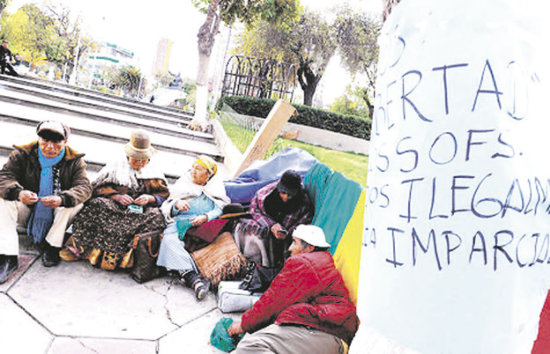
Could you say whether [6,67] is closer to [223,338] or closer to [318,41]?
[318,41]

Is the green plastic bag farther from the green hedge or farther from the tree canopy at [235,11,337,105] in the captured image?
the tree canopy at [235,11,337,105]

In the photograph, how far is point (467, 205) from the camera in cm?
84

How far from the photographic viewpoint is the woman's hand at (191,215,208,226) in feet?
12.0

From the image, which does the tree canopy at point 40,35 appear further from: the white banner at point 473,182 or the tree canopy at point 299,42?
the white banner at point 473,182

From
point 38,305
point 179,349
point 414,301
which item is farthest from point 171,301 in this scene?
point 414,301

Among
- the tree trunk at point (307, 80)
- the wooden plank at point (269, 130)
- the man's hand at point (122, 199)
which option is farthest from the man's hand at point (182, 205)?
the tree trunk at point (307, 80)

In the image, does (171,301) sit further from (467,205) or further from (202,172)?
(467,205)

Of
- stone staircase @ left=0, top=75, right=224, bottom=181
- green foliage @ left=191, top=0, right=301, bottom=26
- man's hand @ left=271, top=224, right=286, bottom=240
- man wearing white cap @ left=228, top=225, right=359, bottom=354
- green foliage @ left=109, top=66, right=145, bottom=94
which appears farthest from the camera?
green foliage @ left=109, top=66, right=145, bottom=94

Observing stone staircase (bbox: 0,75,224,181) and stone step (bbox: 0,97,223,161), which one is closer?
stone staircase (bbox: 0,75,224,181)

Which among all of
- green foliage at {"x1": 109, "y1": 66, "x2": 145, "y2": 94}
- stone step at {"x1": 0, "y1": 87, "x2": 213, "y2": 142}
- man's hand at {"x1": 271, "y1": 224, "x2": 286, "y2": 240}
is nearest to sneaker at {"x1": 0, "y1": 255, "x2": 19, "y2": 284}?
Result: man's hand at {"x1": 271, "y1": 224, "x2": 286, "y2": 240}

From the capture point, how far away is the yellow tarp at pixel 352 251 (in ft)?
8.84

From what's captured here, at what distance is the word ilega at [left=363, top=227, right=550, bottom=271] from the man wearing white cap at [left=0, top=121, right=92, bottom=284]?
3226 millimetres

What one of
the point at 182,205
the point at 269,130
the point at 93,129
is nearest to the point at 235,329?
the point at 182,205

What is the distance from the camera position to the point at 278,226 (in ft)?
11.7
